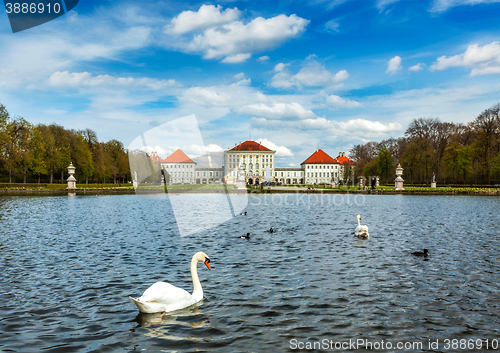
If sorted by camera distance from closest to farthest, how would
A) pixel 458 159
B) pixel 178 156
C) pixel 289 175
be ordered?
pixel 178 156, pixel 458 159, pixel 289 175

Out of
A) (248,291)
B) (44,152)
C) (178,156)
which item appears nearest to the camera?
(248,291)

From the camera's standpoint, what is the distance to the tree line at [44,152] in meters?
54.4

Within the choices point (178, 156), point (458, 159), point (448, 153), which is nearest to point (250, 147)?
point (448, 153)

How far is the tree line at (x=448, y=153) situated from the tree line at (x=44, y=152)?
60.3m

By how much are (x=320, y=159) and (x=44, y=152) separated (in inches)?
4513

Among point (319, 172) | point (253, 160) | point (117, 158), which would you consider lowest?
point (319, 172)

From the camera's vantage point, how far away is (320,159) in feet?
504

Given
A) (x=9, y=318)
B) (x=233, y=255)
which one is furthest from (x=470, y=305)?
(x=9, y=318)

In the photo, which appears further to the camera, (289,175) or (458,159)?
(289,175)

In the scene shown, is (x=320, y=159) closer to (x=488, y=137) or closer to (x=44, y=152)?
(x=488, y=137)

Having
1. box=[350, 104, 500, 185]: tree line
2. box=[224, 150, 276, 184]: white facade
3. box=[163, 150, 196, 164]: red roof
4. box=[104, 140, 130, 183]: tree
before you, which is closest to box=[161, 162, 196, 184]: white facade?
box=[163, 150, 196, 164]: red roof

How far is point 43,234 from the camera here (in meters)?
15.4

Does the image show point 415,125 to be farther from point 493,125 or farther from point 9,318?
point 9,318

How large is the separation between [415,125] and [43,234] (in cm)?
7523
